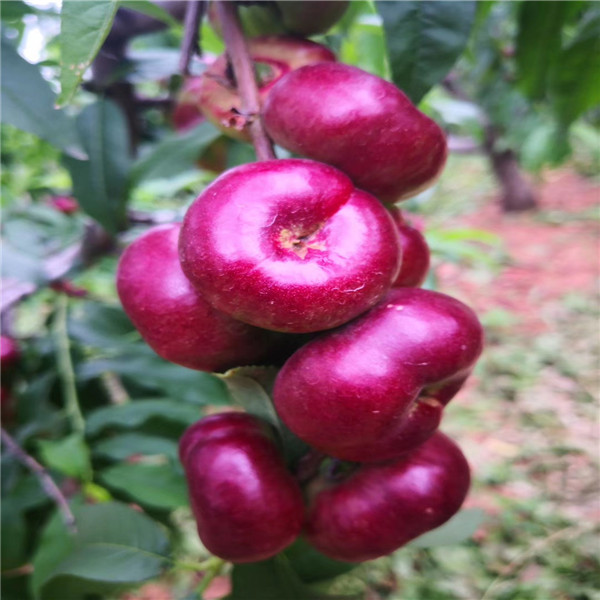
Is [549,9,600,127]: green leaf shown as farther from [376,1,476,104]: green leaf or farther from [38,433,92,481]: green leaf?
[38,433,92,481]: green leaf

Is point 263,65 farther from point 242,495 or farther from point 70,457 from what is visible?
point 70,457

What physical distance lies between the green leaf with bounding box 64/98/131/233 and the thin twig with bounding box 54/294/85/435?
21cm

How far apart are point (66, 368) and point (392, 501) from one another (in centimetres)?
69

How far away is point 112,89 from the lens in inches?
46.1

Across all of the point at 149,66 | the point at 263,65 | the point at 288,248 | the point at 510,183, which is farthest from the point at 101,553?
the point at 510,183

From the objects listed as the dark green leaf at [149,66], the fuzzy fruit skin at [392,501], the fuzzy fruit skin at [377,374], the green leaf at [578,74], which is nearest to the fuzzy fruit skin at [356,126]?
the fuzzy fruit skin at [377,374]

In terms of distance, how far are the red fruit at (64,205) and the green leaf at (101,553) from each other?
110 cm

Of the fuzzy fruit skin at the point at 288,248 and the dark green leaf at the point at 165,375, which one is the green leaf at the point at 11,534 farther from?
the fuzzy fruit skin at the point at 288,248

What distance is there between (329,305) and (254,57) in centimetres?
35

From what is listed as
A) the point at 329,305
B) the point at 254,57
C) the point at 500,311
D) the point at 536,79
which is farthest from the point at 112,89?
the point at 500,311

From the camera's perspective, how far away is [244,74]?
0.59 meters

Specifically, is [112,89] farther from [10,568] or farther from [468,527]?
[468,527]

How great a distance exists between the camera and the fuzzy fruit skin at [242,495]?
53 cm

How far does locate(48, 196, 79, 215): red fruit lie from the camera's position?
167 cm
